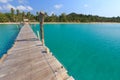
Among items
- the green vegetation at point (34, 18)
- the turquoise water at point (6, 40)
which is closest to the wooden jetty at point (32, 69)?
the turquoise water at point (6, 40)

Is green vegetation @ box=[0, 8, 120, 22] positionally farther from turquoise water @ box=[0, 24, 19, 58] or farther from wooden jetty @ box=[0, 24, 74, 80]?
wooden jetty @ box=[0, 24, 74, 80]

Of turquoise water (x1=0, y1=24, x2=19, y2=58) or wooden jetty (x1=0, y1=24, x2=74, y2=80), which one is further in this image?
turquoise water (x1=0, y1=24, x2=19, y2=58)

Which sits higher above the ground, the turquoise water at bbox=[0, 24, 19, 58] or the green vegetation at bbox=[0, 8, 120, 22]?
the green vegetation at bbox=[0, 8, 120, 22]

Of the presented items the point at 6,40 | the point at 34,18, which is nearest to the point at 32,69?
the point at 6,40

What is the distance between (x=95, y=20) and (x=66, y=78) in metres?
129

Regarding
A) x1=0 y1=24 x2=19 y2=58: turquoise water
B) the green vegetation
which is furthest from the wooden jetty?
the green vegetation

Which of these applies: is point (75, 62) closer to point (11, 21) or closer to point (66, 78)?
point (66, 78)

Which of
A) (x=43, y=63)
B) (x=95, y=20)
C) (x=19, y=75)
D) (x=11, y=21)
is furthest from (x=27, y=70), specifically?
(x=95, y=20)

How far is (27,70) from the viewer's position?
8711 millimetres

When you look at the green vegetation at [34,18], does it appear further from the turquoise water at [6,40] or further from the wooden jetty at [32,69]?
the wooden jetty at [32,69]

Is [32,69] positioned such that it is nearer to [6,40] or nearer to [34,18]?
[6,40]

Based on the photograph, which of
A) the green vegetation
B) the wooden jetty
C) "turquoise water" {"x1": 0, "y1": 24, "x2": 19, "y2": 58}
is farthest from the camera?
the green vegetation

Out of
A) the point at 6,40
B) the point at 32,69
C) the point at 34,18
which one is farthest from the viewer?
the point at 34,18

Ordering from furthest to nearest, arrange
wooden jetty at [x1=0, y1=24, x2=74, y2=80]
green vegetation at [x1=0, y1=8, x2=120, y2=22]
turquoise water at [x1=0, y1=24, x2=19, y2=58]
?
green vegetation at [x1=0, y1=8, x2=120, y2=22] → turquoise water at [x1=0, y1=24, x2=19, y2=58] → wooden jetty at [x1=0, y1=24, x2=74, y2=80]
